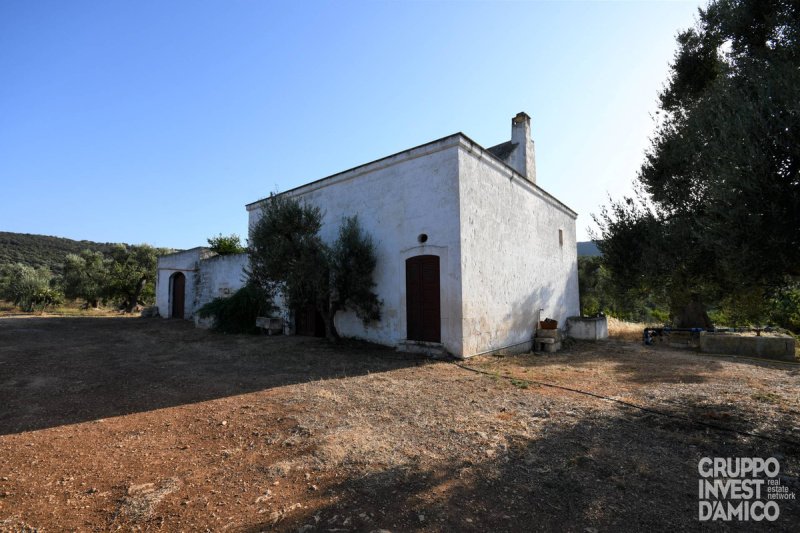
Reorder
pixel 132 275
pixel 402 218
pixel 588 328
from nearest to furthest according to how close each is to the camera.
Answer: pixel 402 218
pixel 588 328
pixel 132 275

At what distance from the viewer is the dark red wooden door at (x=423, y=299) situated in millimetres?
8656

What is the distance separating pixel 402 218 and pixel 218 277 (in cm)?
1017

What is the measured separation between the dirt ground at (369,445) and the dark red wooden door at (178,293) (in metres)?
11.2

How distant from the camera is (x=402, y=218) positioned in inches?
369

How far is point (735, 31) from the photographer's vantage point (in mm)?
5668

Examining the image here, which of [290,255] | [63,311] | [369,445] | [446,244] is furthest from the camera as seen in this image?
[63,311]

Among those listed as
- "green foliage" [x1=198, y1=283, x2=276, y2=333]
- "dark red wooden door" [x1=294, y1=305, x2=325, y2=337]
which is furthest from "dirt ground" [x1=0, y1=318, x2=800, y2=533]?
"green foliage" [x1=198, y1=283, x2=276, y2=333]

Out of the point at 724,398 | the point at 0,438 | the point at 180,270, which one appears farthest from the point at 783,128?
the point at 180,270

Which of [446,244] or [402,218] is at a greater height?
[402,218]

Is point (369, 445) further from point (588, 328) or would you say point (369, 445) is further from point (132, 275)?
point (132, 275)

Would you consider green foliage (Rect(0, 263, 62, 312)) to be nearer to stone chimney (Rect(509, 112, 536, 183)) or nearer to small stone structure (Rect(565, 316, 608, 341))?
stone chimney (Rect(509, 112, 536, 183))

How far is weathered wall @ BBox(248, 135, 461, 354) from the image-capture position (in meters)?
8.41

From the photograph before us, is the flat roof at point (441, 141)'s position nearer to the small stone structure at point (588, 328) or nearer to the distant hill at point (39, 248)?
the small stone structure at point (588, 328)

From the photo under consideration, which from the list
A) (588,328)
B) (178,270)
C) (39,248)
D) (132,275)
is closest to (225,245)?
(178,270)
